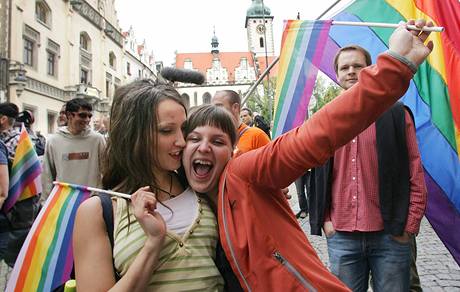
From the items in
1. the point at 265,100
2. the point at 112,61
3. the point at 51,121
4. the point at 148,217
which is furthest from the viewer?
the point at 112,61

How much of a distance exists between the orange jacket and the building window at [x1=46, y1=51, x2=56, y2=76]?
2476cm

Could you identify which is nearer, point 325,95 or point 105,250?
point 105,250

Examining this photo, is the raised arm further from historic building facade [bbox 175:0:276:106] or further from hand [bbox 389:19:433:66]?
historic building facade [bbox 175:0:276:106]

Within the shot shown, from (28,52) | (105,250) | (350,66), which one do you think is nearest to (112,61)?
(28,52)

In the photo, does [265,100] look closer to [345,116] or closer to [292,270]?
[292,270]

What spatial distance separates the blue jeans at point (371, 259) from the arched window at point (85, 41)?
2854 centimetres

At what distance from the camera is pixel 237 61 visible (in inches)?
2844

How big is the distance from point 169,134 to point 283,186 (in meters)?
0.47

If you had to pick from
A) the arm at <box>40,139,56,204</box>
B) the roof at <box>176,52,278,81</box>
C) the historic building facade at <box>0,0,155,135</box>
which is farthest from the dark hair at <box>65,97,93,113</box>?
the roof at <box>176,52,278,81</box>

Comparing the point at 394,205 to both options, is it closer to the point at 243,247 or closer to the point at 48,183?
the point at 243,247

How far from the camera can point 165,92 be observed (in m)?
1.40

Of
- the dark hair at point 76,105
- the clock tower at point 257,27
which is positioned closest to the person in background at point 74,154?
the dark hair at point 76,105

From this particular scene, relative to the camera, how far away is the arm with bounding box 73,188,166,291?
3.63ft

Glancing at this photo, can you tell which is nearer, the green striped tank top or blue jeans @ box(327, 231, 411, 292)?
the green striped tank top
